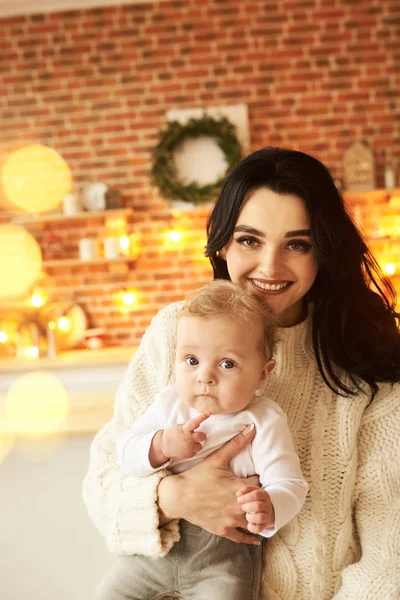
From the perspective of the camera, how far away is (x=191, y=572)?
1.21 meters

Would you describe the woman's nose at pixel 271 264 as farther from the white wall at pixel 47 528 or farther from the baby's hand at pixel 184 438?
the white wall at pixel 47 528

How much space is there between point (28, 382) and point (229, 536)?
348 centimetres

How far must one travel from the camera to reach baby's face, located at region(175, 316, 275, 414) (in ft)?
3.78

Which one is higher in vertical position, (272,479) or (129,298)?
(272,479)


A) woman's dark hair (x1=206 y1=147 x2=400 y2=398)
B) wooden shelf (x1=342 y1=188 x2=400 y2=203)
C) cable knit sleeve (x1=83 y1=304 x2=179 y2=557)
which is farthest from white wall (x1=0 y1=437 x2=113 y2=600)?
wooden shelf (x1=342 y1=188 x2=400 y2=203)

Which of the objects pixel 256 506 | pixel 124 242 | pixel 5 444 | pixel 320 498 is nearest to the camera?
pixel 256 506

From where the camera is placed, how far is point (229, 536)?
1172 millimetres

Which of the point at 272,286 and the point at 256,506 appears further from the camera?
the point at 272,286


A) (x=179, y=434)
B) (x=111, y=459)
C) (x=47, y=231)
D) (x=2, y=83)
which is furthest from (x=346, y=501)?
(x=2, y=83)

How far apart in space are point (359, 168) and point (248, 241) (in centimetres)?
347

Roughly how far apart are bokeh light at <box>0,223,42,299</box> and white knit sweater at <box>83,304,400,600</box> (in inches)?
141

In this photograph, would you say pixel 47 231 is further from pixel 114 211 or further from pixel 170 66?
pixel 170 66

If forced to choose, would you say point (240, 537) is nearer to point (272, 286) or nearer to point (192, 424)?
point (192, 424)

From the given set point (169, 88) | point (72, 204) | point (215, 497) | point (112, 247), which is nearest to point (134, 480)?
point (215, 497)
